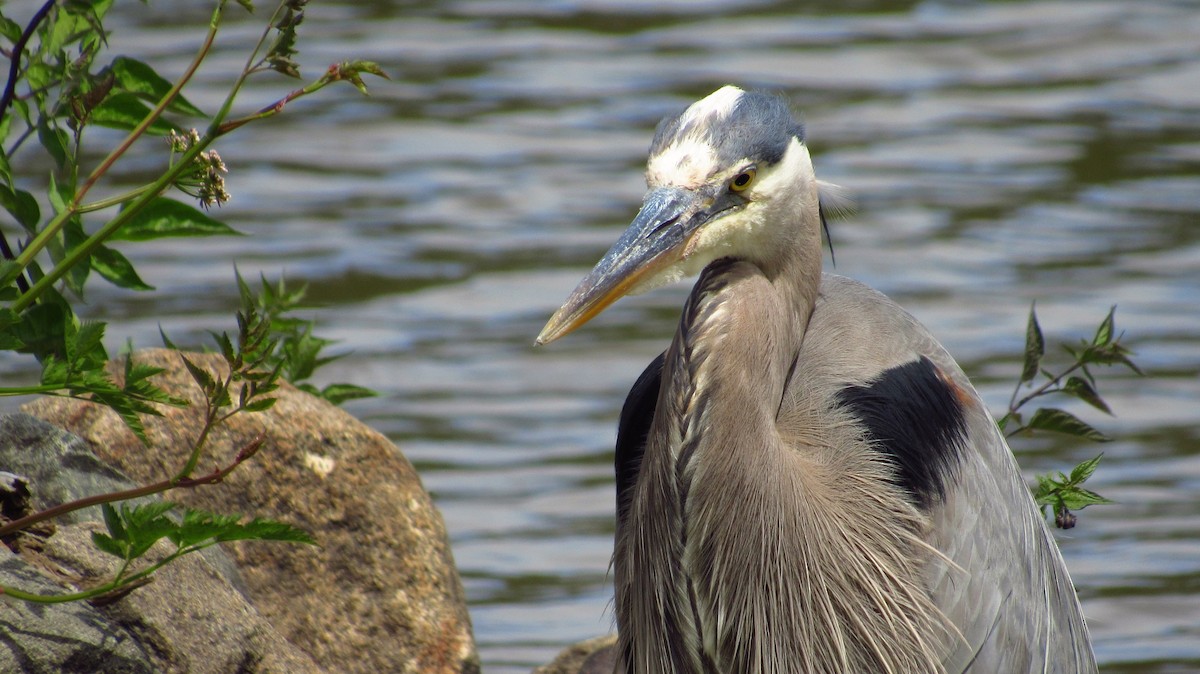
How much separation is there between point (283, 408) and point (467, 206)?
4.55m

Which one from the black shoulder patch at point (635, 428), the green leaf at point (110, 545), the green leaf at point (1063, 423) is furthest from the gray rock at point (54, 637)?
the green leaf at point (1063, 423)

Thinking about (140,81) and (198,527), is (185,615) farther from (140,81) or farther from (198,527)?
(140,81)

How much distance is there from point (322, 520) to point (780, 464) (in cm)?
120

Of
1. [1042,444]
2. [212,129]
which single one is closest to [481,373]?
[1042,444]

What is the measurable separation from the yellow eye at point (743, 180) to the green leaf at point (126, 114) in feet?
3.60

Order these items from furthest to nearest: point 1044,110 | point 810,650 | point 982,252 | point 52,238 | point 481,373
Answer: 1. point 1044,110
2. point 982,252
3. point 481,373
4. point 810,650
5. point 52,238

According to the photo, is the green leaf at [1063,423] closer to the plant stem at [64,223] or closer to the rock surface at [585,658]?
the rock surface at [585,658]

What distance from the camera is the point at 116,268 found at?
319cm

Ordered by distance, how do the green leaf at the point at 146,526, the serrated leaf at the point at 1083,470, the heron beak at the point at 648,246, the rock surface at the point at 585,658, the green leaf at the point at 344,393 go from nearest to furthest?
the green leaf at the point at 146,526 < the heron beak at the point at 648,246 < the serrated leaf at the point at 1083,470 < the rock surface at the point at 585,658 < the green leaf at the point at 344,393

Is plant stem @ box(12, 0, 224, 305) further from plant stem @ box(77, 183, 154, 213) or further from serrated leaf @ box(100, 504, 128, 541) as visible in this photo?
serrated leaf @ box(100, 504, 128, 541)

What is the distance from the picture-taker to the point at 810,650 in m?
3.24

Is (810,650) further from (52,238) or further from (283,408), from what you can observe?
(52,238)

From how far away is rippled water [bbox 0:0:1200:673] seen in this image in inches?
221

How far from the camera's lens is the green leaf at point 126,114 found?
3113 millimetres
